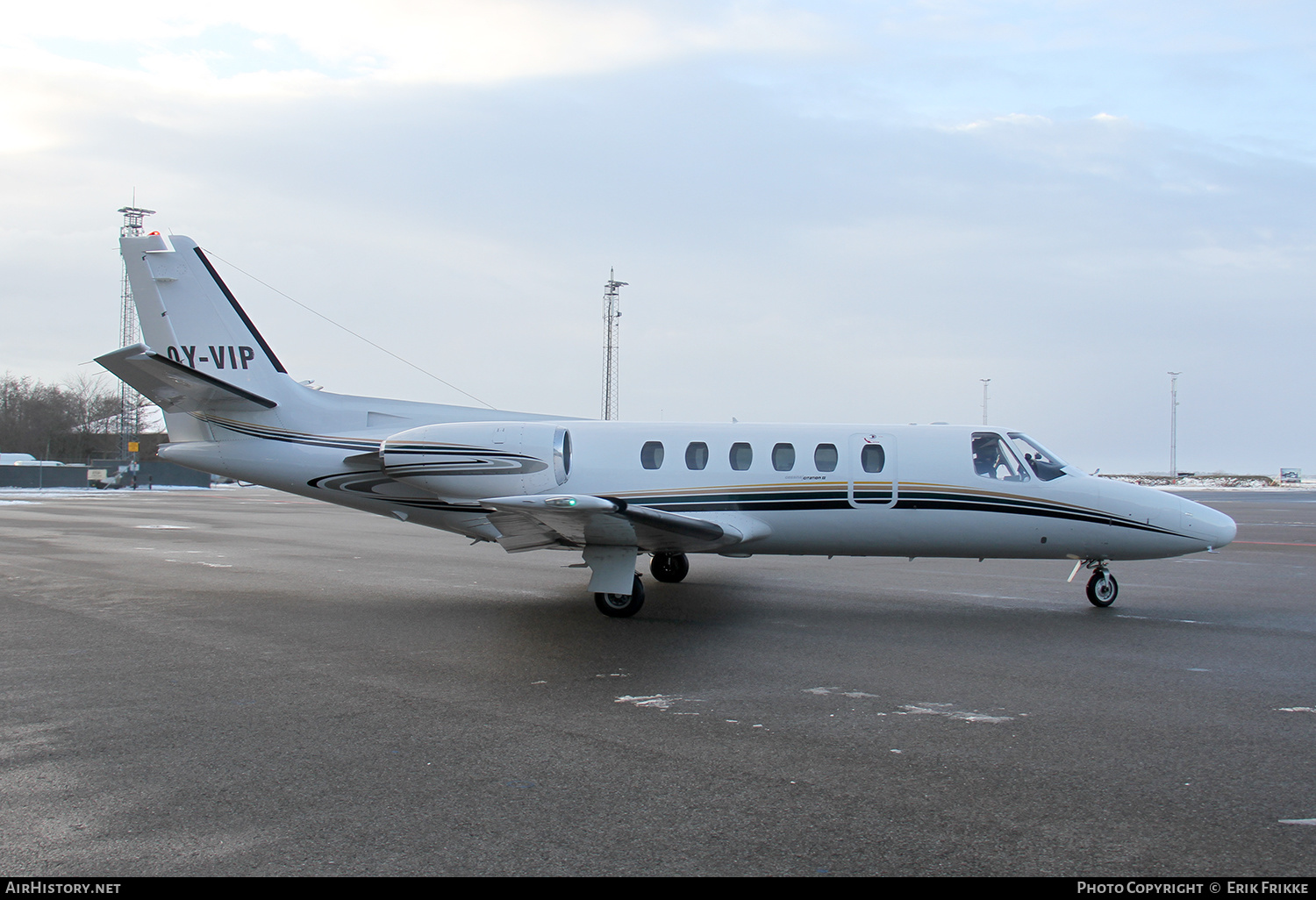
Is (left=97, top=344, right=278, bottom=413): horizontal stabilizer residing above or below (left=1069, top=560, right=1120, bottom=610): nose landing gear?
above

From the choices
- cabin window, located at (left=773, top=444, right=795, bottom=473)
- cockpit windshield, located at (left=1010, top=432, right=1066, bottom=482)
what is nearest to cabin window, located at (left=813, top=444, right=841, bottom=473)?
cabin window, located at (left=773, top=444, right=795, bottom=473)

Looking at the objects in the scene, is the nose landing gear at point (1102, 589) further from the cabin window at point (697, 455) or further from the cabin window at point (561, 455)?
the cabin window at point (561, 455)

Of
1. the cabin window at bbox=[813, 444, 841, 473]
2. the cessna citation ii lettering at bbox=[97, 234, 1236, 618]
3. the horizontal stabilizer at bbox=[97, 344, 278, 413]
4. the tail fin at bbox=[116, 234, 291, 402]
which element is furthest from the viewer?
the tail fin at bbox=[116, 234, 291, 402]

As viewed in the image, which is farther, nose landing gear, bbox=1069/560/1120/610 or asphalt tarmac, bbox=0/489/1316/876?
nose landing gear, bbox=1069/560/1120/610

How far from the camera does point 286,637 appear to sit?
9250mm

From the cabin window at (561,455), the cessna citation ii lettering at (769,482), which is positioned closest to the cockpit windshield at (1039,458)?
the cessna citation ii lettering at (769,482)

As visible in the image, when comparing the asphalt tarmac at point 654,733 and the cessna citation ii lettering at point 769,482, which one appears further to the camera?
the cessna citation ii lettering at point 769,482

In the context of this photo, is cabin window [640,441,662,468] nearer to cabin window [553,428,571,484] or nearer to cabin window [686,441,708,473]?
cabin window [686,441,708,473]

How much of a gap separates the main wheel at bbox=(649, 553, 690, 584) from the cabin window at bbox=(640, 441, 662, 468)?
2.16m

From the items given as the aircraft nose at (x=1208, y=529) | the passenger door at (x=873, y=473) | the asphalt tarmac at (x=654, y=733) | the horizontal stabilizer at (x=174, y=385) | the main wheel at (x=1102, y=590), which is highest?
the horizontal stabilizer at (x=174, y=385)

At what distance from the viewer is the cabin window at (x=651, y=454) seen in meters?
12.0

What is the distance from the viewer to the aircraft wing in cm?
919

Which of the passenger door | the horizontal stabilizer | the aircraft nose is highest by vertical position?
the horizontal stabilizer

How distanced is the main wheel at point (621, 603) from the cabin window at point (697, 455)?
1930 mm
